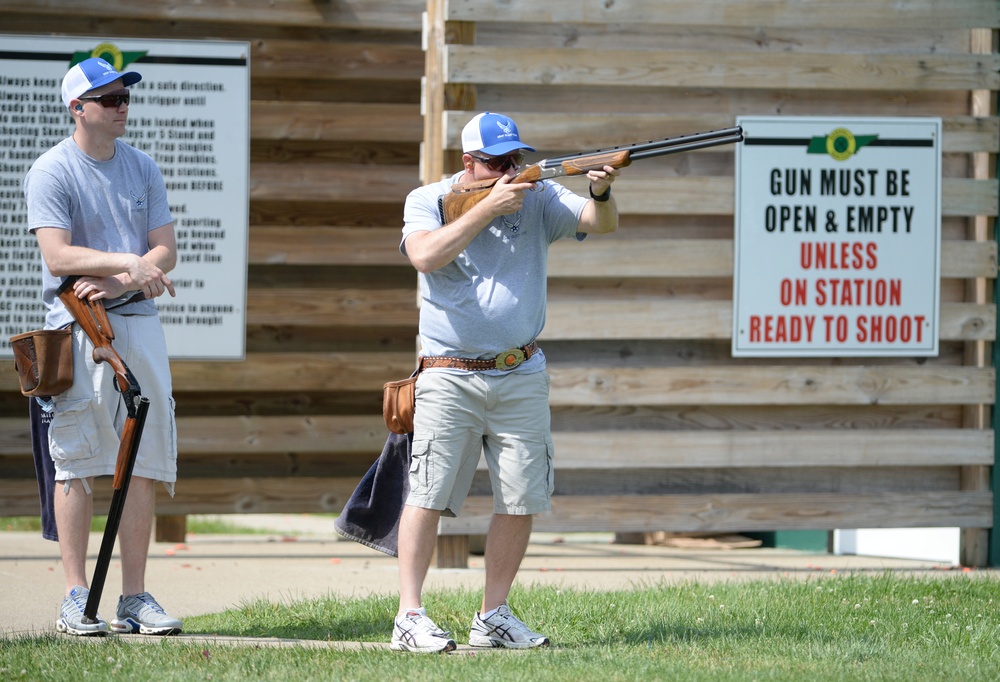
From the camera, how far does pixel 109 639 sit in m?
4.43

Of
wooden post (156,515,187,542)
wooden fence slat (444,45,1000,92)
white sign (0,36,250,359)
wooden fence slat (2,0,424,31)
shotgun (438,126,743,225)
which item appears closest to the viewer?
shotgun (438,126,743,225)

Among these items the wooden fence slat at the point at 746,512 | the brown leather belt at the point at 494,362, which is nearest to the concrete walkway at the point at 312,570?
the wooden fence slat at the point at 746,512

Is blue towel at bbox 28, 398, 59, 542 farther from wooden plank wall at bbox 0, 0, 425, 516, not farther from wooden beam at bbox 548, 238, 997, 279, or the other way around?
wooden beam at bbox 548, 238, 997, 279

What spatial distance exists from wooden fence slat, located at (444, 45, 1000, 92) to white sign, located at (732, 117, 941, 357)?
23 centimetres

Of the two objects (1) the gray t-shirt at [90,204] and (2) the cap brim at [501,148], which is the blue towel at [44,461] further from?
(2) the cap brim at [501,148]

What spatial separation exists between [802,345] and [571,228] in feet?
8.62

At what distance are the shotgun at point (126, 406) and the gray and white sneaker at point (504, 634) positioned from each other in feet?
4.17

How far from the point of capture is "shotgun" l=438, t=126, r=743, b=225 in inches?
173

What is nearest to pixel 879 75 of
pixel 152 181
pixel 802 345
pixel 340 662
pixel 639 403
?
pixel 802 345

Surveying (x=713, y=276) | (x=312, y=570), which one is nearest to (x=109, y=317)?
(x=312, y=570)

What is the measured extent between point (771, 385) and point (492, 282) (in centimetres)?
281

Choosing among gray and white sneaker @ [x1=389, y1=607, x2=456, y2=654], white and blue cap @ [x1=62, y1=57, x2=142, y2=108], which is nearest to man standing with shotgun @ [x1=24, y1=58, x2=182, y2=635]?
white and blue cap @ [x1=62, y1=57, x2=142, y2=108]

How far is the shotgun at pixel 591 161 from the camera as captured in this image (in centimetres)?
439

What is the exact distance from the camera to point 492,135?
14.8 feet
